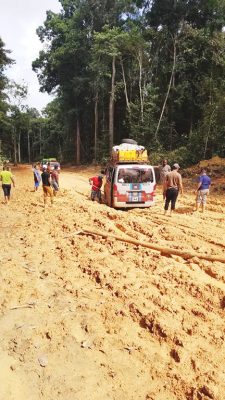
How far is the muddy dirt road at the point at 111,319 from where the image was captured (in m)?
4.05

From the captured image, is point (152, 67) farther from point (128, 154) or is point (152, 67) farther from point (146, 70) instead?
point (128, 154)

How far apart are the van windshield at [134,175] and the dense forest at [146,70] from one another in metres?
12.0

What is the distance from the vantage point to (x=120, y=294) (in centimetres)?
589

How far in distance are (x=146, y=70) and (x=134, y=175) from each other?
23.4 metres

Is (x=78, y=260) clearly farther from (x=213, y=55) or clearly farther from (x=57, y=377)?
(x=213, y=55)

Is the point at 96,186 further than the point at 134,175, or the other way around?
the point at 96,186

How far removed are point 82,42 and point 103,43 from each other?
23.8ft

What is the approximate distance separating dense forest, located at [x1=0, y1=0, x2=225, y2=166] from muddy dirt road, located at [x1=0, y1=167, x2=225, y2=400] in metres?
17.9

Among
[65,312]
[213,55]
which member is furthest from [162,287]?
[213,55]

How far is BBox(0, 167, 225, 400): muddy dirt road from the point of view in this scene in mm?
4051

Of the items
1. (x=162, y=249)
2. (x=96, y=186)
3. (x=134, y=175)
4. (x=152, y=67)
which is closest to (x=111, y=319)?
(x=162, y=249)

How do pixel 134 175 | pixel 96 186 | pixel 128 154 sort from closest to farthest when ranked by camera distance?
1. pixel 134 175
2. pixel 128 154
3. pixel 96 186

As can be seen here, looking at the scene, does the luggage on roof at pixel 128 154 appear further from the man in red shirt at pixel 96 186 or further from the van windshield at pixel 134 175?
the van windshield at pixel 134 175

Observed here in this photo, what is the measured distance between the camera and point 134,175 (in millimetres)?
13148
